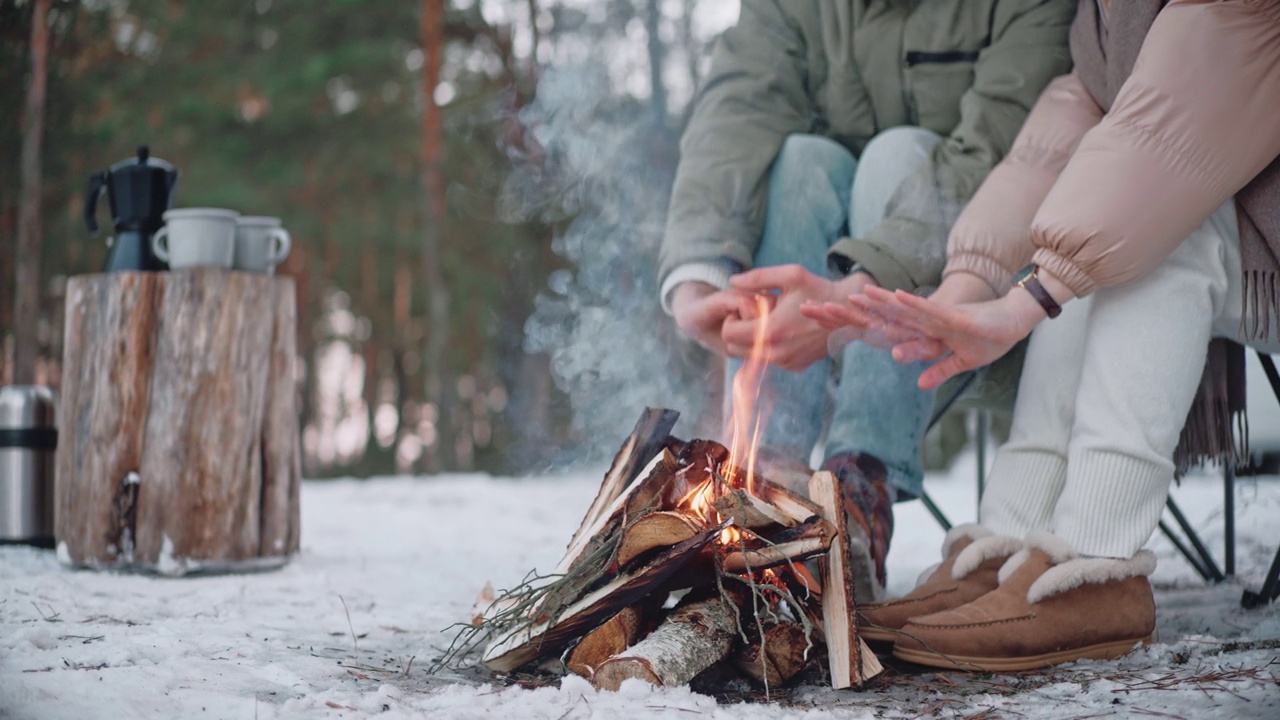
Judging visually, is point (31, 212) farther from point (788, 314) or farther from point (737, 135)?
point (788, 314)

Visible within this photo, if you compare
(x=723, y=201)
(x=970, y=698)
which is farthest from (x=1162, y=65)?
(x=970, y=698)

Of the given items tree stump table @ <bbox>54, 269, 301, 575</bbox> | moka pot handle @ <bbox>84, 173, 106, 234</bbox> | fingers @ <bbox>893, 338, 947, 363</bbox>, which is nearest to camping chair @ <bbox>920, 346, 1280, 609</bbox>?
fingers @ <bbox>893, 338, 947, 363</bbox>

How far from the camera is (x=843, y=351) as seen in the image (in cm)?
211

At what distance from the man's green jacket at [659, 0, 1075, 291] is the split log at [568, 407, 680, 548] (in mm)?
530

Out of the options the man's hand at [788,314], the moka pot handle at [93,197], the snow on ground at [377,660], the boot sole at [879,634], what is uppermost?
the moka pot handle at [93,197]

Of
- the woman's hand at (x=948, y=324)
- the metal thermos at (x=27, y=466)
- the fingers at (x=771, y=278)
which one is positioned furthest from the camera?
the metal thermos at (x=27, y=466)

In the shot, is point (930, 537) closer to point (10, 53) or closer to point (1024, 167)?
point (1024, 167)

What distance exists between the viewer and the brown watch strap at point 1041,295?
164 cm

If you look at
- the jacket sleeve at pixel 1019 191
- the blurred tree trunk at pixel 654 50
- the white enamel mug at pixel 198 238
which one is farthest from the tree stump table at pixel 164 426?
the blurred tree trunk at pixel 654 50

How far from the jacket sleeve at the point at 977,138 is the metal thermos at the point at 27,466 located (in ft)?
7.96

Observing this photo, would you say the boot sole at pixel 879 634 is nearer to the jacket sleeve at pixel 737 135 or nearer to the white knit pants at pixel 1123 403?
the white knit pants at pixel 1123 403

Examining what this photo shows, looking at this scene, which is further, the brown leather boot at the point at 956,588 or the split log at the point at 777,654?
the brown leather boot at the point at 956,588

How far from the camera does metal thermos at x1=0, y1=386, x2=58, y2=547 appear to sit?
2848 millimetres

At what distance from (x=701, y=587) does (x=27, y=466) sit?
7.61 ft
